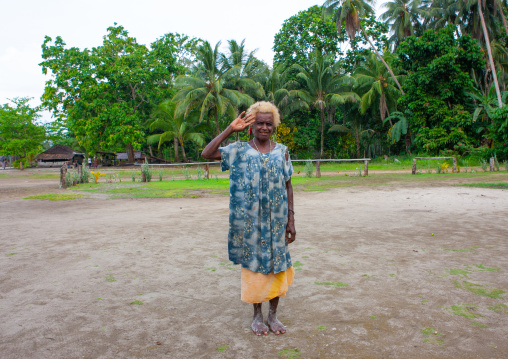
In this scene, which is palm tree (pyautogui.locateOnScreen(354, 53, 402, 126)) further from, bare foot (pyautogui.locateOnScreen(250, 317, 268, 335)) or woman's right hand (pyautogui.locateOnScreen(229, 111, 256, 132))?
bare foot (pyautogui.locateOnScreen(250, 317, 268, 335))

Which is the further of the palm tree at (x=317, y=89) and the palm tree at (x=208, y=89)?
the palm tree at (x=317, y=89)

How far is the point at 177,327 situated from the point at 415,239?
12.5 ft

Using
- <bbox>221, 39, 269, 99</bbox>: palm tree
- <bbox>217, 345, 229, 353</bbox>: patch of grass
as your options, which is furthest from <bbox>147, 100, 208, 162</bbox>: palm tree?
<bbox>217, 345, 229, 353</bbox>: patch of grass

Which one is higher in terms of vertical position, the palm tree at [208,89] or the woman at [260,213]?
the palm tree at [208,89]

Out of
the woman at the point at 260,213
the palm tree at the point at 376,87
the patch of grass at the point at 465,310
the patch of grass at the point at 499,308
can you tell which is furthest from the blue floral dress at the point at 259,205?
the palm tree at the point at 376,87

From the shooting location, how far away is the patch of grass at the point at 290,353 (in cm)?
231

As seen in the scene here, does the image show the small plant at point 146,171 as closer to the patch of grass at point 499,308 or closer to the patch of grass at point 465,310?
the patch of grass at point 465,310

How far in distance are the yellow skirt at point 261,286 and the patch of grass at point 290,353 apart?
398 millimetres

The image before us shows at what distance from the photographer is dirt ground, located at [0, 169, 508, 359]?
8.11 feet

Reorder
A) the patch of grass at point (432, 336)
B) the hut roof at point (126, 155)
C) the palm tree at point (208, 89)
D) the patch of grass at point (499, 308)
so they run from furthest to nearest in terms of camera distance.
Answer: the hut roof at point (126, 155) → the palm tree at point (208, 89) → the patch of grass at point (499, 308) → the patch of grass at point (432, 336)

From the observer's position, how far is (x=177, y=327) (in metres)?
2.75

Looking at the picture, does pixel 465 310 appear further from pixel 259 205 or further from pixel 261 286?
pixel 259 205

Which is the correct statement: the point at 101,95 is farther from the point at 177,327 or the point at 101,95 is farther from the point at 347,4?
the point at 177,327

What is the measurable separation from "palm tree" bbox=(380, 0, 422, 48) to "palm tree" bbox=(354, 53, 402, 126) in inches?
107
